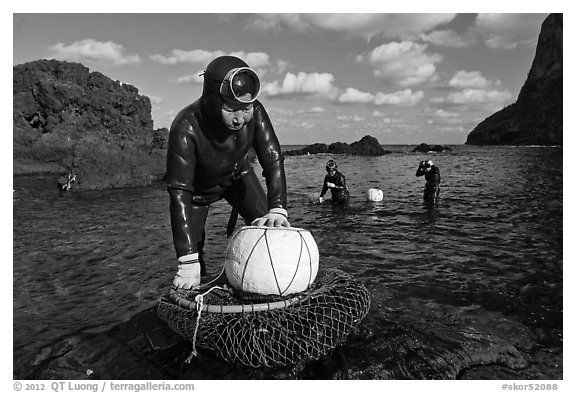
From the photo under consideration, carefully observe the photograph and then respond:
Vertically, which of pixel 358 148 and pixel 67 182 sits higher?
pixel 358 148

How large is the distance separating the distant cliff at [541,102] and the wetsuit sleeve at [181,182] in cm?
7899

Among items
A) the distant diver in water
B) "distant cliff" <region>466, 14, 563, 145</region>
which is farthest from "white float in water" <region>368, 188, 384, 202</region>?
"distant cliff" <region>466, 14, 563, 145</region>

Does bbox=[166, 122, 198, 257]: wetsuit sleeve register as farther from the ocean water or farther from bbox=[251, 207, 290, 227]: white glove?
the ocean water

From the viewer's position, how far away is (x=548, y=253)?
10242 millimetres

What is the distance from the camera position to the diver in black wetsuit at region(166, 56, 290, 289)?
4.48m

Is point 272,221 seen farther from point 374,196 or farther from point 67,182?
point 67,182

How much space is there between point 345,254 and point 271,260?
6375 millimetres

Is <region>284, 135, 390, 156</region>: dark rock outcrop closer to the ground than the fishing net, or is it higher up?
higher up

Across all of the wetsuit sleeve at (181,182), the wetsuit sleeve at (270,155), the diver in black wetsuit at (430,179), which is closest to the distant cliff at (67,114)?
the diver in black wetsuit at (430,179)

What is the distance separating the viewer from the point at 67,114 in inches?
1556

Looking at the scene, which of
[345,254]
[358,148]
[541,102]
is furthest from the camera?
[541,102]

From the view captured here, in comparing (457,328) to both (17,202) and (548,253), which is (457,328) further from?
(17,202)

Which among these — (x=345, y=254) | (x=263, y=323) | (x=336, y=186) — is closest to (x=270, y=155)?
(x=263, y=323)

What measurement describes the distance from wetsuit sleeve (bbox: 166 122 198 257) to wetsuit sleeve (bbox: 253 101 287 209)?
3.00ft
